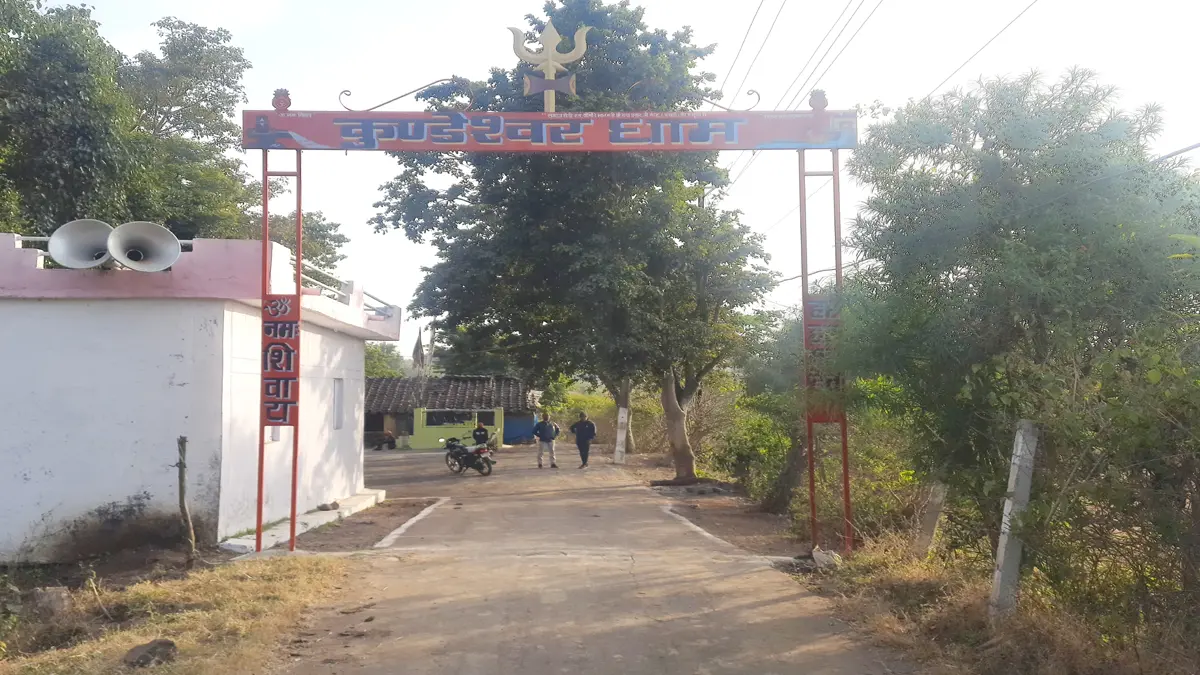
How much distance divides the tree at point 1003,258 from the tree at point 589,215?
9.80 m

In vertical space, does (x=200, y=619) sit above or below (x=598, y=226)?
below

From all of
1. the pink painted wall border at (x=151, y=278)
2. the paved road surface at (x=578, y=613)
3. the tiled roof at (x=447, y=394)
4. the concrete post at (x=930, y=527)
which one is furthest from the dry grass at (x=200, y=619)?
the tiled roof at (x=447, y=394)

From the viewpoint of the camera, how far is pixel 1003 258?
664 centimetres

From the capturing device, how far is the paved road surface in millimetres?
6258

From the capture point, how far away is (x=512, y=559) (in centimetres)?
1007

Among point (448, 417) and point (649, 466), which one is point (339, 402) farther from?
point (448, 417)

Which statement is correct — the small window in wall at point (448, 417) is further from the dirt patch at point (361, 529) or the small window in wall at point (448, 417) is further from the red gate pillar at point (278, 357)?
the red gate pillar at point (278, 357)

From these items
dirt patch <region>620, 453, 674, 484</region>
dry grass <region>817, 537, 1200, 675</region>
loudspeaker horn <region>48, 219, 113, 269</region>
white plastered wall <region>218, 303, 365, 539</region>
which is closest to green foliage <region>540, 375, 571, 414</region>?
dirt patch <region>620, 453, 674, 484</region>

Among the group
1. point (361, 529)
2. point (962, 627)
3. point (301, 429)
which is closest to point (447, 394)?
point (301, 429)

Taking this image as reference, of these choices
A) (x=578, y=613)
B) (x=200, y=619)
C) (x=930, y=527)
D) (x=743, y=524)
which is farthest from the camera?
(x=743, y=524)

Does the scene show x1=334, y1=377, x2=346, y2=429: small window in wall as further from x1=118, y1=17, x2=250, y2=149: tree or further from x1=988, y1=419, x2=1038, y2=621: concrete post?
x1=118, y1=17, x2=250, y2=149: tree

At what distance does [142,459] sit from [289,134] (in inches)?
164

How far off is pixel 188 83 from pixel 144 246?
810 inches

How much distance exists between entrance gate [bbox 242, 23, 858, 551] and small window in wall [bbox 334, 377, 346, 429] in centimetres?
606
